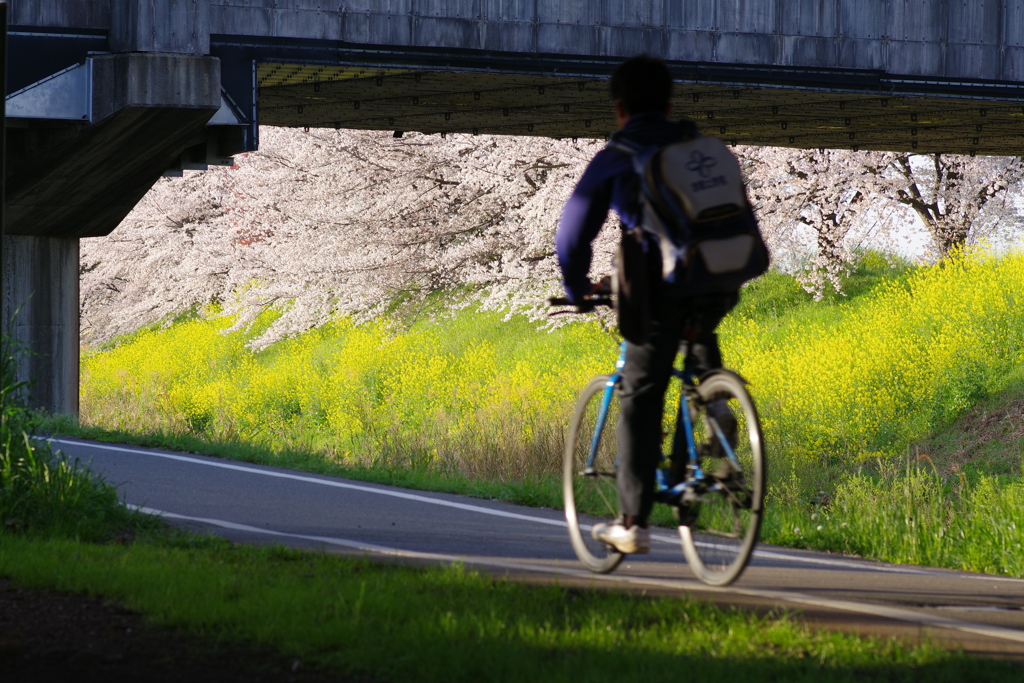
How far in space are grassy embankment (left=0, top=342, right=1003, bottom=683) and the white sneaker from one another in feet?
0.99

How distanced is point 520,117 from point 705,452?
1174 cm

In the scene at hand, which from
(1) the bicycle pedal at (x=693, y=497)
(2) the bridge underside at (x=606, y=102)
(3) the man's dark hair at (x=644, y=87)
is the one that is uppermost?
(2) the bridge underside at (x=606, y=102)

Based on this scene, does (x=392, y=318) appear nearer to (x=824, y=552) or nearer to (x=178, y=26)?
(x=178, y=26)

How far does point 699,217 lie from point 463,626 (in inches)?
77.4

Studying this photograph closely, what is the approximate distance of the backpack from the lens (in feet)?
14.8

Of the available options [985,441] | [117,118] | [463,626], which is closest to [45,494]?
[463,626]

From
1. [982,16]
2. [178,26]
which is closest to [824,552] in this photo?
[178,26]

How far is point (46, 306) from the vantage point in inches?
693

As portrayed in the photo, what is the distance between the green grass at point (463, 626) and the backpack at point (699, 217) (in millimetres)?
1449

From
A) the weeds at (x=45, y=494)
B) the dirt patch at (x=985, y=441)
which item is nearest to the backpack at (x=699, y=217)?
the weeds at (x=45, y=494)

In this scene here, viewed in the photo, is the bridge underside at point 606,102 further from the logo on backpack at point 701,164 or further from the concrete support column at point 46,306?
the logo on backpack at point 701,164

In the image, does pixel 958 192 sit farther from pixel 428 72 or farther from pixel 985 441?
pixel 428 72

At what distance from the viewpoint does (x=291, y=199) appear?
22328mm

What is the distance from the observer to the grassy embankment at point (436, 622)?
4.25 metres
